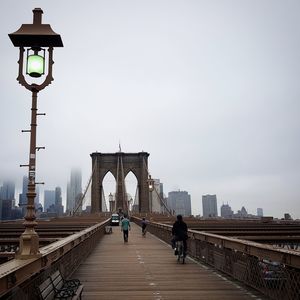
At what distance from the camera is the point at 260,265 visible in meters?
7.61

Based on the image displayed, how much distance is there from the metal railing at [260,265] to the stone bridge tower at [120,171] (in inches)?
3284

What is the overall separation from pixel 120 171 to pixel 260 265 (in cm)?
9080

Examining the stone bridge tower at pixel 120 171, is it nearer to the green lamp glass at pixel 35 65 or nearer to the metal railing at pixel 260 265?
the metal railing at pixel 260 265

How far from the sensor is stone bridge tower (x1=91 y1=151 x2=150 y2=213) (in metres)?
95.0

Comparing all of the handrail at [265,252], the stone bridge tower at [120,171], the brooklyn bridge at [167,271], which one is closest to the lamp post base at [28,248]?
the brooklyn bridge at [167,271]

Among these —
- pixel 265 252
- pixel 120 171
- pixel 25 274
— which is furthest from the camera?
pixel 120 171

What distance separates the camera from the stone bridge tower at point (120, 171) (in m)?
95.0

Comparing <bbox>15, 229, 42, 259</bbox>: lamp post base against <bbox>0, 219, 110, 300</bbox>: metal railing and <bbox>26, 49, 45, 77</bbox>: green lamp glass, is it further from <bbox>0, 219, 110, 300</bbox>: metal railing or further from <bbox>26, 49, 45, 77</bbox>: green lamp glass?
<bbox>26, 49, 45, 77</bbox>: green lamp glass

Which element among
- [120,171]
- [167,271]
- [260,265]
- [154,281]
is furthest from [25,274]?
[120,171]

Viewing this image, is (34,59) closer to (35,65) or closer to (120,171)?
(35,65)

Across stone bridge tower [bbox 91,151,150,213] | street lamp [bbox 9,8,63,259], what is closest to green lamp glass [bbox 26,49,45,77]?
street lamp [bbox 9,8,63,259]

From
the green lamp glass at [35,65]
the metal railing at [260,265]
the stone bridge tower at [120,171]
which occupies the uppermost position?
the stone bridge tower at [120,171]

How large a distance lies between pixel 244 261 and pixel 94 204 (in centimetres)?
8830

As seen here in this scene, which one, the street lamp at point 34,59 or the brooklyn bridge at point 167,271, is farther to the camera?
the street lamp at point 34,59
